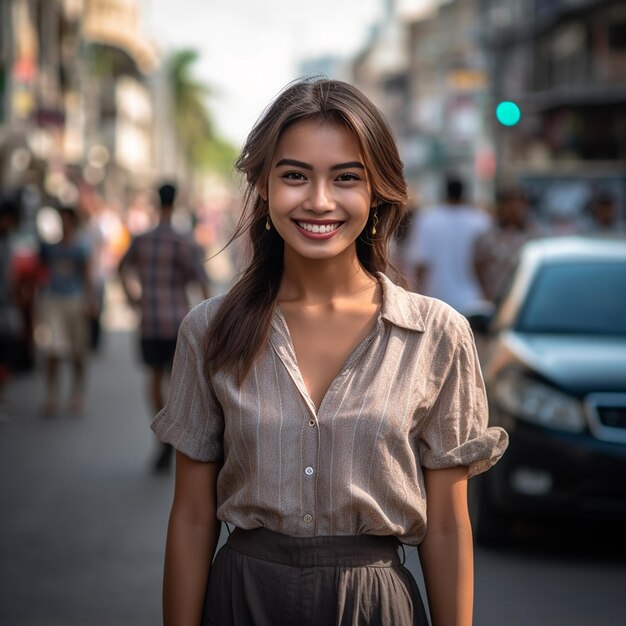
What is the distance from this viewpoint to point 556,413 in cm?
758

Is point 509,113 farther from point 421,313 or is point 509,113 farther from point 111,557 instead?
point 421,313

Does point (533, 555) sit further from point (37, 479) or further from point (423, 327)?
point (423, 327)

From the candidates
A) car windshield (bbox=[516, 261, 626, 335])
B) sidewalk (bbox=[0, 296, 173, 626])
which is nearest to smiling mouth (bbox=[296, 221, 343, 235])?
sidewalk (bbox=[0, 296, 173, 626])

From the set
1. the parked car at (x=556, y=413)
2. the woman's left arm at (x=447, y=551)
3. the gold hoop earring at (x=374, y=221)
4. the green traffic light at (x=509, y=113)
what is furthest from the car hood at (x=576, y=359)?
the green traffic light at (x=509, y=113)

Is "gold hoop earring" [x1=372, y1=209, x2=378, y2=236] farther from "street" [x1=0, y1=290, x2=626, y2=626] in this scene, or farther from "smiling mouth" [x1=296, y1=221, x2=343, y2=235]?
"street" [x1=0, y1=290, x2=626, y2=626]

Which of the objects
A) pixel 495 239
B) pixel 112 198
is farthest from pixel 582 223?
pixel 112 198

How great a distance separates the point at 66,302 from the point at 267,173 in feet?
36.1

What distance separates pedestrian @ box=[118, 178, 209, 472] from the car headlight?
3.32 metres

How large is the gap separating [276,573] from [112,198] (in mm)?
71752

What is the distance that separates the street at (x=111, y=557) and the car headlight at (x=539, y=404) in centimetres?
71

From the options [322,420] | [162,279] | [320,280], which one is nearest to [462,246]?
[162,279]

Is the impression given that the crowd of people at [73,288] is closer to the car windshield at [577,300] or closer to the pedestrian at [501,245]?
the pedestrian at [501,245]

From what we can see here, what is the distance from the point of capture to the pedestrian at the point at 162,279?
1062 centimetres

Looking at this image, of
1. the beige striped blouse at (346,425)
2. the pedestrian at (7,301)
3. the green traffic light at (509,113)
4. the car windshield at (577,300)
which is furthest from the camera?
the green traffic light at (509,113)
